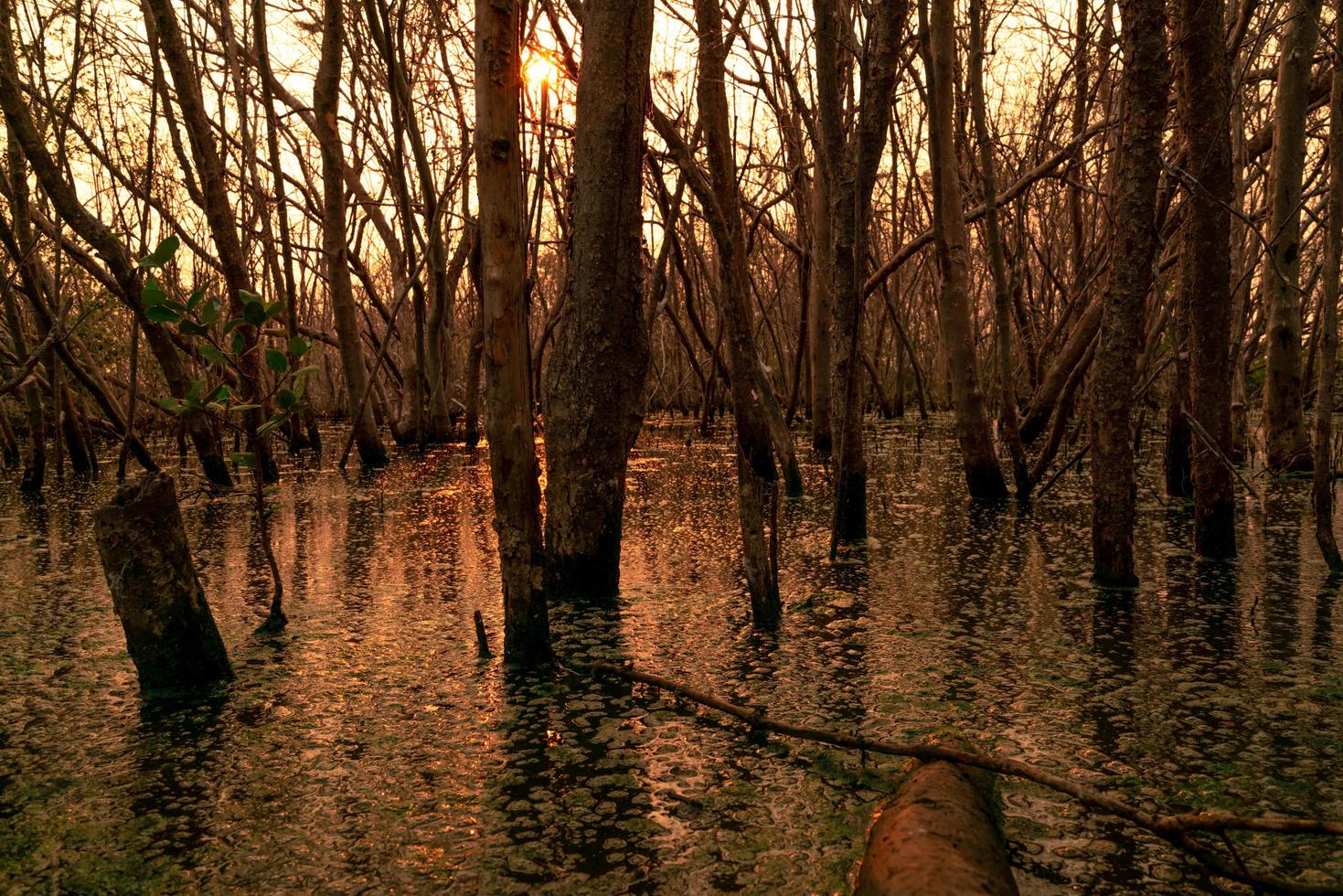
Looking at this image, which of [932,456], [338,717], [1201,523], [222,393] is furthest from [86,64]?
[1201,523]

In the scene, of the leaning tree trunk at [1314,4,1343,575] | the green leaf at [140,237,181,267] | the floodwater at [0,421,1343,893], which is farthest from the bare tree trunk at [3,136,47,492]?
the leaning tree trunk at [1314,4,1343,575]

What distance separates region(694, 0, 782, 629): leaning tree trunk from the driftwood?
0.74 metres

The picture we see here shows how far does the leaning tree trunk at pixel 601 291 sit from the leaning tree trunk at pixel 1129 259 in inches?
54.5

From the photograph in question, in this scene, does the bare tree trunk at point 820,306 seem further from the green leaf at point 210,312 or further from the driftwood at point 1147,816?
the driftwood at point 1147,816

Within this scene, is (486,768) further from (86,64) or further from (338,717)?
(86,64)

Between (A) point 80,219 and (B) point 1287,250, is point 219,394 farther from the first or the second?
(B) point 1287,250

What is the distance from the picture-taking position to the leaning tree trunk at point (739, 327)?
8.86 ft

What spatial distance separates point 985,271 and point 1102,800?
46.4ft

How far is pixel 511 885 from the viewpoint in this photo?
1447 millimetres

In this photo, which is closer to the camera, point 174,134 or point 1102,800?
point 1102,800

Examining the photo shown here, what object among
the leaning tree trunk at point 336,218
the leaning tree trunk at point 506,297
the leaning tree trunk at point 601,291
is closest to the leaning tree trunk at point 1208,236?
the leaning tree trunk at point 601,291

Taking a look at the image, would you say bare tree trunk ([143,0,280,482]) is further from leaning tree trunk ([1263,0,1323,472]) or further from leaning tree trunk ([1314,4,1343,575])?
leaning tree trunk ([1263,0,1323,472])

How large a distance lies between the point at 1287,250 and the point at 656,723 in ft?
14.3

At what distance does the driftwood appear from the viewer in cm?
126
